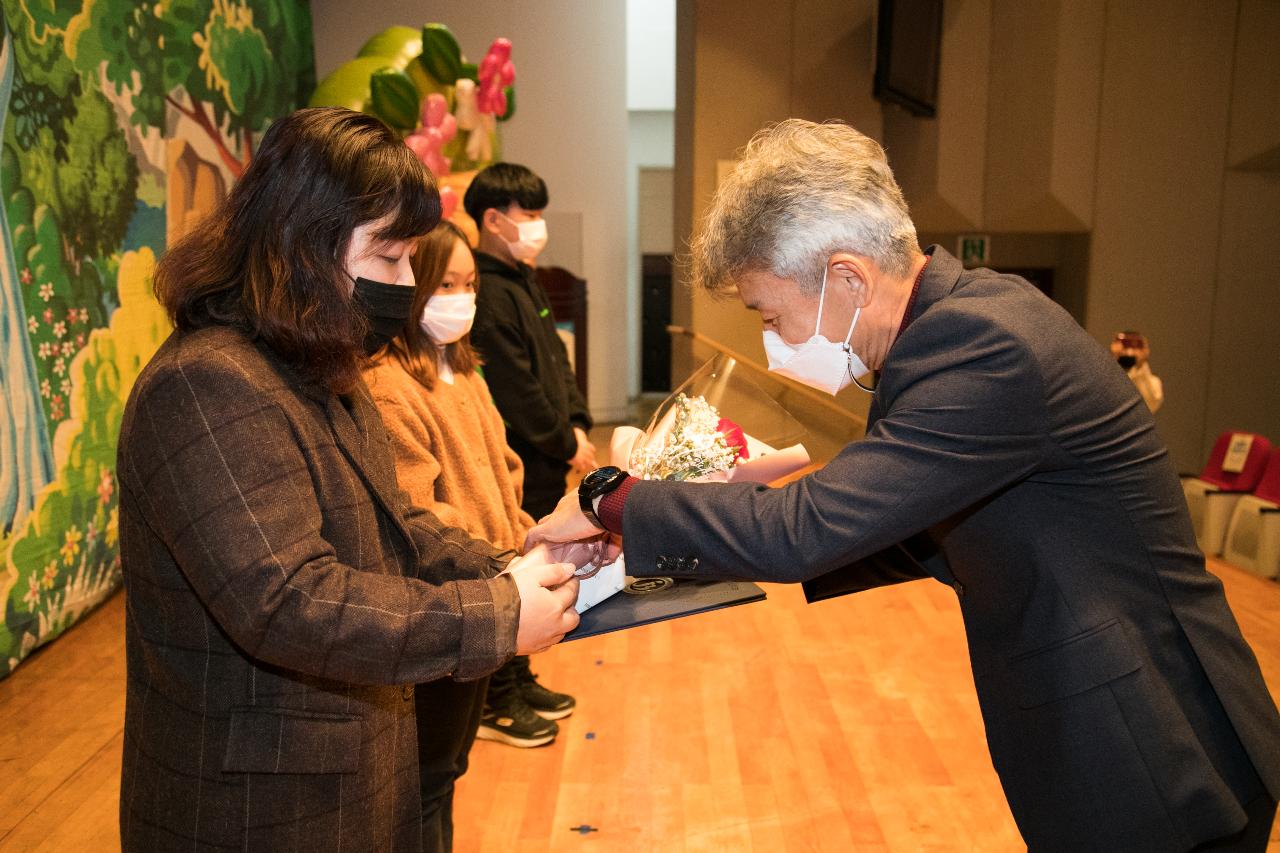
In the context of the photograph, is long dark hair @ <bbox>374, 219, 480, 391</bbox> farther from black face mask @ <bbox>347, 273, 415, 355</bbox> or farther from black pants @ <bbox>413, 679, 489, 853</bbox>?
black face mask @ <bbox>347, 273, 415, 355</bbox>

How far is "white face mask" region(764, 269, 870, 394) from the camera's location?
4.66ft

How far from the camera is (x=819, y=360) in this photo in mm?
1458

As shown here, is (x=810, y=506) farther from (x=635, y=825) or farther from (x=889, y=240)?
(x=635, y=825)

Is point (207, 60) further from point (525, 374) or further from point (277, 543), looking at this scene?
point (277, 543)

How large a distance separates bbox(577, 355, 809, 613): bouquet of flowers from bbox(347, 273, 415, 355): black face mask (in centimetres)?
46

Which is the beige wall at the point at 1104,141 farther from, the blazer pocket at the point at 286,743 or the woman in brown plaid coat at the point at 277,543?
the blazer pocket at the point at 286,743

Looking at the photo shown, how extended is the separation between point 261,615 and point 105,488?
11.3ft

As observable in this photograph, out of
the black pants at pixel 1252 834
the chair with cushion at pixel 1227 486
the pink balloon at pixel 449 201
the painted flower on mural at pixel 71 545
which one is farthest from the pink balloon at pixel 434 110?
the black pants at pixel 1252 834

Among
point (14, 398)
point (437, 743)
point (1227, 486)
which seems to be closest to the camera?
point (437, 743)

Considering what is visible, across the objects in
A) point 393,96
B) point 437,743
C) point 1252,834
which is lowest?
point 437,743

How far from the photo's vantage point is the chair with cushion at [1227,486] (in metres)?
5.31

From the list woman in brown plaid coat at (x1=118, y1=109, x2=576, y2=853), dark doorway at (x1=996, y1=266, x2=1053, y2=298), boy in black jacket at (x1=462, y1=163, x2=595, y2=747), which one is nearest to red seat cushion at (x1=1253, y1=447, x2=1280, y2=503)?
dark doorway at (x1=996, y1=266, x2=1053, y2=298)

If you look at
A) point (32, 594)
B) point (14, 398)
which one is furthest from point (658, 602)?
point (32, 594)

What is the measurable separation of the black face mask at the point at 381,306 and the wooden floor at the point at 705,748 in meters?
1.69
